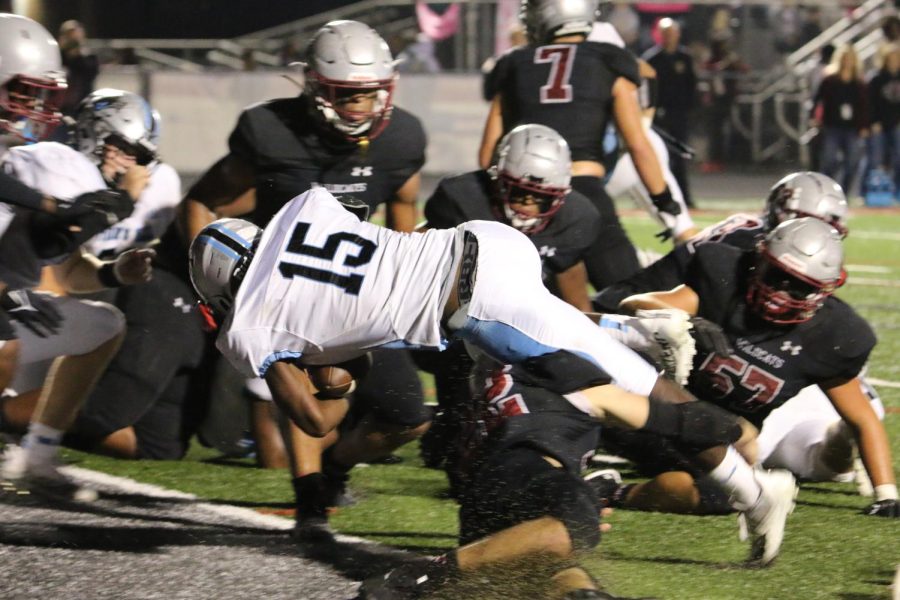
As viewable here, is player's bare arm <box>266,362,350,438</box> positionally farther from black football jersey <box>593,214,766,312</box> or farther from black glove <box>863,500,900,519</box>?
black glove <box>863,500,900,519</box>

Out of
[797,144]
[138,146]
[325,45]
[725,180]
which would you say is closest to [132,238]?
[138,146]

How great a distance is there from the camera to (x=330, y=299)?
11.3 feet

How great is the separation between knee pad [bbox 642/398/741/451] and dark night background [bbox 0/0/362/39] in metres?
18.4

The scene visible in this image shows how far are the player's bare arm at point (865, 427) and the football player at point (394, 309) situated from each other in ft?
2.30

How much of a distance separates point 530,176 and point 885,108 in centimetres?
1043

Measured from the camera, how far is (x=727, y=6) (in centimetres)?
1734

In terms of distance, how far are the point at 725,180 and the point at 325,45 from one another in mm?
12244

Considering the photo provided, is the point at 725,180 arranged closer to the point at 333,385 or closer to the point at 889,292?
the point at 889,292

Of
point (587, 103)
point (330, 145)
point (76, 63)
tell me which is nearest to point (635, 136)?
point (587, 103)

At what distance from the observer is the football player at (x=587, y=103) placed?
18.4 feet

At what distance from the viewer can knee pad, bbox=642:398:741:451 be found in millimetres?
3518

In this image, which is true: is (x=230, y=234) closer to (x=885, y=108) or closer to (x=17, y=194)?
(x=17, y=194)

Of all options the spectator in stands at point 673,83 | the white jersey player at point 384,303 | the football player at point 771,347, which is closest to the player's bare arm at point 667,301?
the football player at point 771,347

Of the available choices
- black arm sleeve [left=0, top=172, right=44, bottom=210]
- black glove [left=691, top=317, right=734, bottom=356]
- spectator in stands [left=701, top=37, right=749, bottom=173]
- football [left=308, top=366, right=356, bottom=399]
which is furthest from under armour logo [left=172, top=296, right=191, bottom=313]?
spectator in stands [left=701, top=37, right=749, bottom=173]
